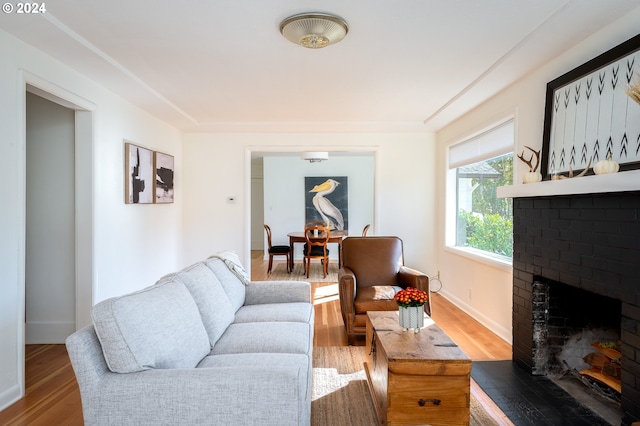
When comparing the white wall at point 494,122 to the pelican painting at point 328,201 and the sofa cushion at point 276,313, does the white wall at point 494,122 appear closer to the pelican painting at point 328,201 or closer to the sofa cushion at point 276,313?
the sofa cushion at point 276,313

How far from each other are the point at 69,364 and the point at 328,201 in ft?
20.3

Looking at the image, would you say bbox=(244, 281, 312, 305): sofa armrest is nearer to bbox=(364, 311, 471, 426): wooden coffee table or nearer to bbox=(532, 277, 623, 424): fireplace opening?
bbox=(364, 311, 471, 426): wooden coffee table

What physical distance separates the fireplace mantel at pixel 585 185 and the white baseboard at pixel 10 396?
3559 mm

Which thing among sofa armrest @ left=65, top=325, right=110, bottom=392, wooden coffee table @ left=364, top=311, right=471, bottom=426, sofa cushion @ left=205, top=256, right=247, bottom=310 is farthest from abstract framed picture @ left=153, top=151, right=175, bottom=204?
wooden coffee table @ left=364, top=311, right=471, bottom=426

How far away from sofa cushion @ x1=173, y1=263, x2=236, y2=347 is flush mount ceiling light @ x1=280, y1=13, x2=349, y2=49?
1.63 metres

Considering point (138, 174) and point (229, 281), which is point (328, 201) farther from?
point (229, 281)

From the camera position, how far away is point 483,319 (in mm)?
3889

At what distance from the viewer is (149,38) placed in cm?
255

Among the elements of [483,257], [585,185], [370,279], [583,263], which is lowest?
[370,279]

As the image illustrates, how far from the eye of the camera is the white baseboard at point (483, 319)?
3424mm

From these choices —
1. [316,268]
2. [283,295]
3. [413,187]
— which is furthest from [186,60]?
[316,268]

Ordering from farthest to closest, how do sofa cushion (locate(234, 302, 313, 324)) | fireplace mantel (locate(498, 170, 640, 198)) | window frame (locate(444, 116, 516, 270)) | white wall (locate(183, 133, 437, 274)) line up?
white wall (locate(183, 133, 437, 274)) < window frame (locate(444, 116, 516, 270)) < sofa cushion (locate(234, 302, 313, 324)) < fireplace mantel (locate(498, 170, 640, 198))

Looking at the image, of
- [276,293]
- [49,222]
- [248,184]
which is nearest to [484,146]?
[276,293]

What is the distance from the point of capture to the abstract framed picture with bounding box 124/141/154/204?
3.79 m
